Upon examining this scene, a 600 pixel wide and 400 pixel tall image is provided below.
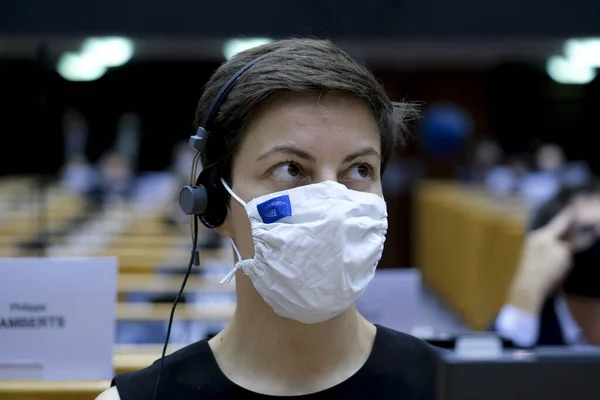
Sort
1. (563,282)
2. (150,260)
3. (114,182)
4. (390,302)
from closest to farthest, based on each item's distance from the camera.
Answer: (563,282) < (390,302) < (150,260) < (114,182)

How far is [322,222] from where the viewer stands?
1162mm

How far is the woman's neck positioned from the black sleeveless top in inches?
0.6

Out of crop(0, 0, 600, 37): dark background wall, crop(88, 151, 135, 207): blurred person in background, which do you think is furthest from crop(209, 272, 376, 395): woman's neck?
crop(88, 151, 135, 207): blurred person in background

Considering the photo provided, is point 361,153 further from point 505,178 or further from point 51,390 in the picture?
point 505,178

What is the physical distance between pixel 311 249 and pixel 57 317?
0.73 m

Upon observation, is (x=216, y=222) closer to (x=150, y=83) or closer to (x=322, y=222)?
(x=322, y=222)

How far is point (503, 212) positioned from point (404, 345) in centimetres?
581

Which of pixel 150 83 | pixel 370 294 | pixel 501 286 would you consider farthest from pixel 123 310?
pixel 150 83

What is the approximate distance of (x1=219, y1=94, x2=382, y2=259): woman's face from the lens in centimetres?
118

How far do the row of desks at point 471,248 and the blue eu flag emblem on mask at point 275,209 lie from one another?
3.52 meters

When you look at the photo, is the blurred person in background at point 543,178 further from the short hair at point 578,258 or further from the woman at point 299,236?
the woman at point 299,236

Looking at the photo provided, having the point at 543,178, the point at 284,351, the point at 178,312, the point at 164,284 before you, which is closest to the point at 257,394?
the point at 284,351

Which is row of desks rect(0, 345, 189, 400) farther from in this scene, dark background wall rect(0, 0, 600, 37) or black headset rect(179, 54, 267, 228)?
dark background wall rect(0, 0, 600, 37)

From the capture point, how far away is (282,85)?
119 cm
